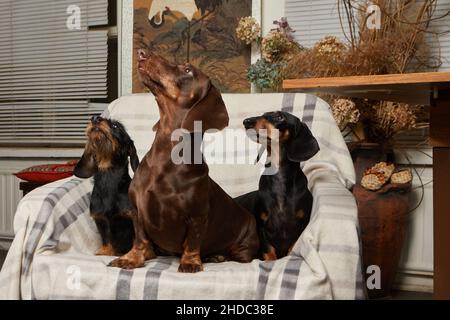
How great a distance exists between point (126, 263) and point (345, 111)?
1.34 metres

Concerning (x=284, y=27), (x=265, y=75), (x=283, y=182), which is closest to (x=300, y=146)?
(x=283, y=182)

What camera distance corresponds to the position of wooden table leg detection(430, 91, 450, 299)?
1.43 m

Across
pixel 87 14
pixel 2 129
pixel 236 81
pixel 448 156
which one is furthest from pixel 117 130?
pixel 2 129

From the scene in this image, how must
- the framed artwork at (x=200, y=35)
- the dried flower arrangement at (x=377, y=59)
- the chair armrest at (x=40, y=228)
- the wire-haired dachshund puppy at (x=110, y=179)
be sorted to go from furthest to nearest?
the framed artwork at (x=200, y=35), the dried flower arrangement at (x=377, y=59), the wire-haired dachshund puppy at (x=110, y=179), the chair armrest at (x=40, y=228)

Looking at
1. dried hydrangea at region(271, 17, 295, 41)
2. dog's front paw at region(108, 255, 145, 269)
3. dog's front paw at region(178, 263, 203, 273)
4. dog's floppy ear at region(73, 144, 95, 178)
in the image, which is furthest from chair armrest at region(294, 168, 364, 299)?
dried hydrangea at region(271, 17, 295, 41)

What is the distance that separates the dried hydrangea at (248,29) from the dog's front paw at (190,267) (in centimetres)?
168

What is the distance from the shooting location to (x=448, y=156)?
1.43m

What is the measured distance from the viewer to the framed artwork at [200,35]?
121 inches

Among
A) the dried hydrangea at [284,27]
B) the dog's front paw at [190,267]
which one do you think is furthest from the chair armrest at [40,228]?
the dried hydrangea at [284,27]

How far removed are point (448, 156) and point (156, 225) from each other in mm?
772

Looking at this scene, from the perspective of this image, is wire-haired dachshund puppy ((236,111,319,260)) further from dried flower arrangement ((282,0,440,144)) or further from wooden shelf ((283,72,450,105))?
dried flower arrangement ((282,0,440,144))

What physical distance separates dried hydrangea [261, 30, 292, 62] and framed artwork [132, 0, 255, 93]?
0.23 meters

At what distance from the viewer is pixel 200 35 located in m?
3.15

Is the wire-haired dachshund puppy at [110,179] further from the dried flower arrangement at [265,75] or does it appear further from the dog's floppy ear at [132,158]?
the dried flower arrangement at [265,75]
